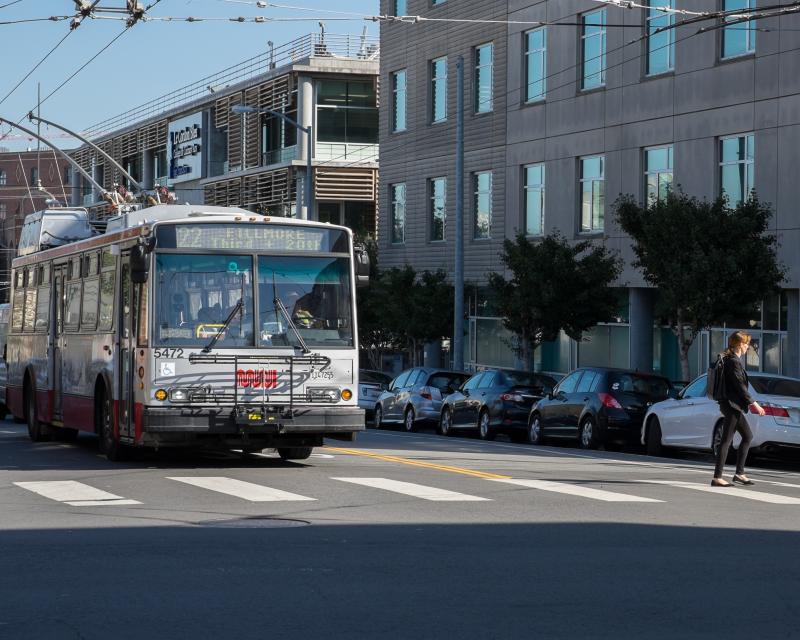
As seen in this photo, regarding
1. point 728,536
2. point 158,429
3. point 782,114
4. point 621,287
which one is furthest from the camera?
point 621,287

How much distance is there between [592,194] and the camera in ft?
129

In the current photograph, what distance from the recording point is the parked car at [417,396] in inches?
1339

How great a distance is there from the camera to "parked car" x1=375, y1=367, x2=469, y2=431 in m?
34.0

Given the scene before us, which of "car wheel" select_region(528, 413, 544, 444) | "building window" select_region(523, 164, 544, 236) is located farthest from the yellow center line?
"building window" select_region(523, 164, 544, 236)

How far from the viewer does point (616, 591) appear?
9234 millimetres

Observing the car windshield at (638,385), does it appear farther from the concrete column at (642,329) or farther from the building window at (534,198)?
the building window at (534,198)

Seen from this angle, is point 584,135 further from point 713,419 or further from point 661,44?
point 713,419

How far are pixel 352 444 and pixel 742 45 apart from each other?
570 inches

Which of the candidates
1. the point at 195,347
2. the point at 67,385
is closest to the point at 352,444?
the point at 67,385

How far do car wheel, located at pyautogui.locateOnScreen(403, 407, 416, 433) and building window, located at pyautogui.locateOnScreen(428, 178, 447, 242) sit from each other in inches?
496

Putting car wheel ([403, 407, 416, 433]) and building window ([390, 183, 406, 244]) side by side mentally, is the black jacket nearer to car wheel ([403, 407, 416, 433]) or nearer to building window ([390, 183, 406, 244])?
car wheel ([403, 407, 416, 433])

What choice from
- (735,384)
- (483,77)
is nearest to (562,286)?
(483,77)

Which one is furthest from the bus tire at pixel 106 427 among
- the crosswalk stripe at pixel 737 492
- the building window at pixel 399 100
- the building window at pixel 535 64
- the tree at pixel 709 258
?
the building window at pixel 399 100

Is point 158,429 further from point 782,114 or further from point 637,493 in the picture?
point 782,114
